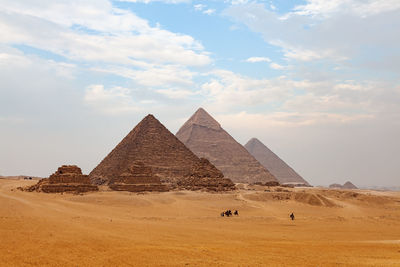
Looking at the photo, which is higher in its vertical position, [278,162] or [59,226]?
[278,162]

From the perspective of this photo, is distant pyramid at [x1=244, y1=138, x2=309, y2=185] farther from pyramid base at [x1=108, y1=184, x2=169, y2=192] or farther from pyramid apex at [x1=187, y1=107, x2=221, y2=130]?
pyramid base at [x1=108, y1=184, x2=169, y2=192]

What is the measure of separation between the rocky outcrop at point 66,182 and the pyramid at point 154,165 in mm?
4619

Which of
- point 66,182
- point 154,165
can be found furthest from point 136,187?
point 154,165

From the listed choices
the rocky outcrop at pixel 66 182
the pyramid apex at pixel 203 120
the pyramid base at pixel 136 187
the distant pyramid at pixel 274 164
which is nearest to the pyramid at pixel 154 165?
the pyramid base at pixel 136 187

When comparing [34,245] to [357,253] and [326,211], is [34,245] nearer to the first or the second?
[357,253]

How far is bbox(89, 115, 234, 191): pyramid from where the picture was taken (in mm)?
46281

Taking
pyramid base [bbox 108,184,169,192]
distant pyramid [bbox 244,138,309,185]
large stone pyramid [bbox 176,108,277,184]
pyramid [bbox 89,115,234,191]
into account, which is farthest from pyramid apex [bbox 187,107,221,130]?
pyramid base [bbox 108,184,169,192]

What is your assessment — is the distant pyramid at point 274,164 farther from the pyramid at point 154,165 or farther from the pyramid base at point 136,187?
the pyramid base at point 136,187

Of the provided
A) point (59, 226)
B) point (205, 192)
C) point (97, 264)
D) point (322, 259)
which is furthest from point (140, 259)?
point (205, 192)

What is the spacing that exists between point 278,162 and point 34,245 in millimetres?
125059

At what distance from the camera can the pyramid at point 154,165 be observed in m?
46.3

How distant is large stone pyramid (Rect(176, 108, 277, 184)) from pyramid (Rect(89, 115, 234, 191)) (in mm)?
32573

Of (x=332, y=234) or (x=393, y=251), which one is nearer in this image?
(x=393, y=251)

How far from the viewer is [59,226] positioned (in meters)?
15.7
